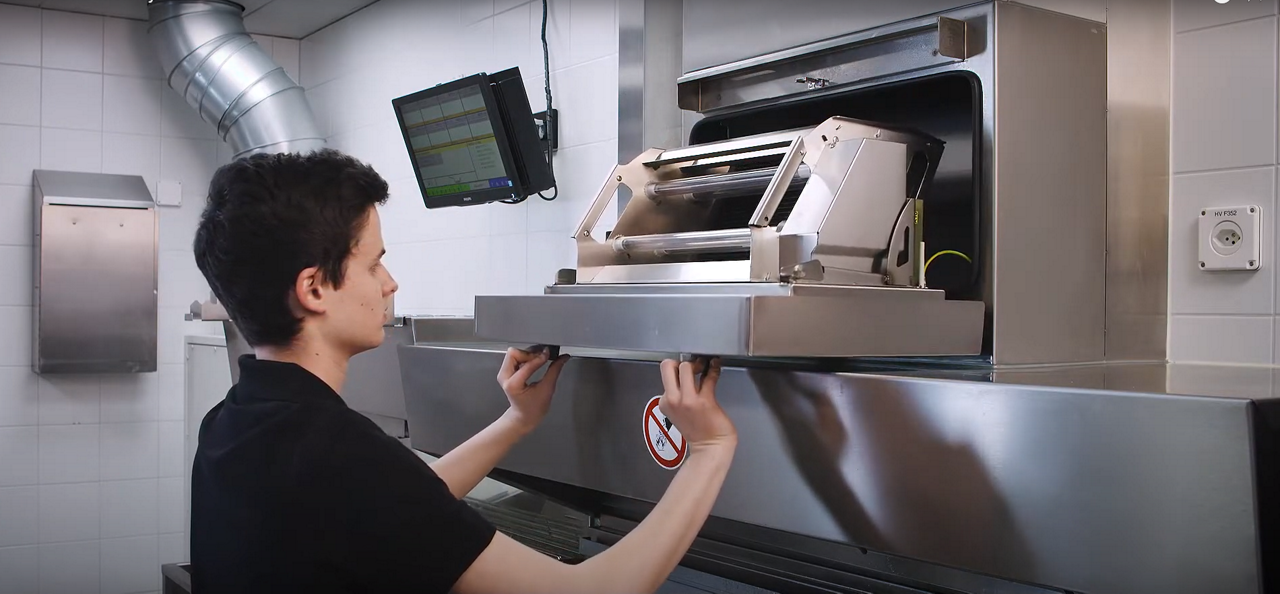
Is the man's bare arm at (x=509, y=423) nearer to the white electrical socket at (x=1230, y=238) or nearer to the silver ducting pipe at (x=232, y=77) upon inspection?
the white electrical socket at (x=1230, y=238)

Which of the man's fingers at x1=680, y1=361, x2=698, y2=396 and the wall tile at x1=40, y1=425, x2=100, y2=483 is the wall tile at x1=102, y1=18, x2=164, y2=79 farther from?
the man's fingers at x1=680, y1=361, x2=698, y2=396

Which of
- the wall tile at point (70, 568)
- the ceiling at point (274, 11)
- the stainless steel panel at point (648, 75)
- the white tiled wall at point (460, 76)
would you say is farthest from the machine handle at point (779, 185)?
the wall tile at point (70, 568)

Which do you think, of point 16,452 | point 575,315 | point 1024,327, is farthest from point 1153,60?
point 16,452

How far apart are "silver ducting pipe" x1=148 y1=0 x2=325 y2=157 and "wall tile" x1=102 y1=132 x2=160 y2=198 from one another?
672mm

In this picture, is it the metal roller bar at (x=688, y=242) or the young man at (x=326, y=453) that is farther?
the metal roller bar at (x=688, y=242)

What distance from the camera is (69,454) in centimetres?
392

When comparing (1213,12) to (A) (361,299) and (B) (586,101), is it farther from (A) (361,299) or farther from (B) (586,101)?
(B) (586,101)

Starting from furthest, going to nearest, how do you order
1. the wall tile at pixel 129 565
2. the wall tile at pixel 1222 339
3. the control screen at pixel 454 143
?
the wall tile at pixel 129 565 → the control screen at pixel 454 143 → the wall tile at pixel 1222 339

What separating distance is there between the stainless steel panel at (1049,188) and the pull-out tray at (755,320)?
3.5 inches

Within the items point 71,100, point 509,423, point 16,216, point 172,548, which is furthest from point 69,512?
point 509,423

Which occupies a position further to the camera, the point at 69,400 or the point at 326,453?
the point at 69,400

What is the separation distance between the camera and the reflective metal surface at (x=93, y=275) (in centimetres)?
374

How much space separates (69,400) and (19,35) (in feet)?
4.48

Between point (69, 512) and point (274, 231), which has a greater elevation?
point (274, 231)
